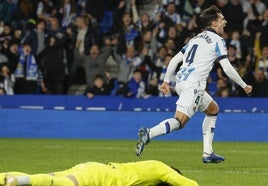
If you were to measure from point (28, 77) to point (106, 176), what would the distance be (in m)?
15.2

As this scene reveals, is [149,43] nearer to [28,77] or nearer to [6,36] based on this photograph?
[28,77]

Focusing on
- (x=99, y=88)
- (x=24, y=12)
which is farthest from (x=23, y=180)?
(x=24, y=12)

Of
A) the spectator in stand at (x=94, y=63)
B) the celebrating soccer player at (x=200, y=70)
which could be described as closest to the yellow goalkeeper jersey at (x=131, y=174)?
the celebrating soccer player at (x=200, y=70)

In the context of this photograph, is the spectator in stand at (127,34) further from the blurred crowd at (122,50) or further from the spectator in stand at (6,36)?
the spectator in stand at (6,36)

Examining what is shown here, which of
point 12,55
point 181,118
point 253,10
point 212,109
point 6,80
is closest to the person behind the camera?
point 181,118

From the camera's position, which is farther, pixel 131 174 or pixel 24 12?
pixel 24 12

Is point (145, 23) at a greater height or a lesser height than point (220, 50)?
lesser

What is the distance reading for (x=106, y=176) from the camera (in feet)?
29.1

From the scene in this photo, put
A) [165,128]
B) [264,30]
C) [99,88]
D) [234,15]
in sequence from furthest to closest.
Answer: [234,15]
[264,30]
[99,88]
[165,128]

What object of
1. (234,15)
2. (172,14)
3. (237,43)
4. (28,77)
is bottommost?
(28,77)

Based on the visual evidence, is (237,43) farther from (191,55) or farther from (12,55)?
(191,55)

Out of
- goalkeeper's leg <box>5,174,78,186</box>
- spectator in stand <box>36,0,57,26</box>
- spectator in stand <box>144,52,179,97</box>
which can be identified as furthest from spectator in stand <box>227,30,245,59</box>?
goalkeeper's leg <box>5,174,78,186</box>

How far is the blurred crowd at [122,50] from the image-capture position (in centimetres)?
2305

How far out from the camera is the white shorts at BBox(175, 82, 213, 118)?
13.4 metres
